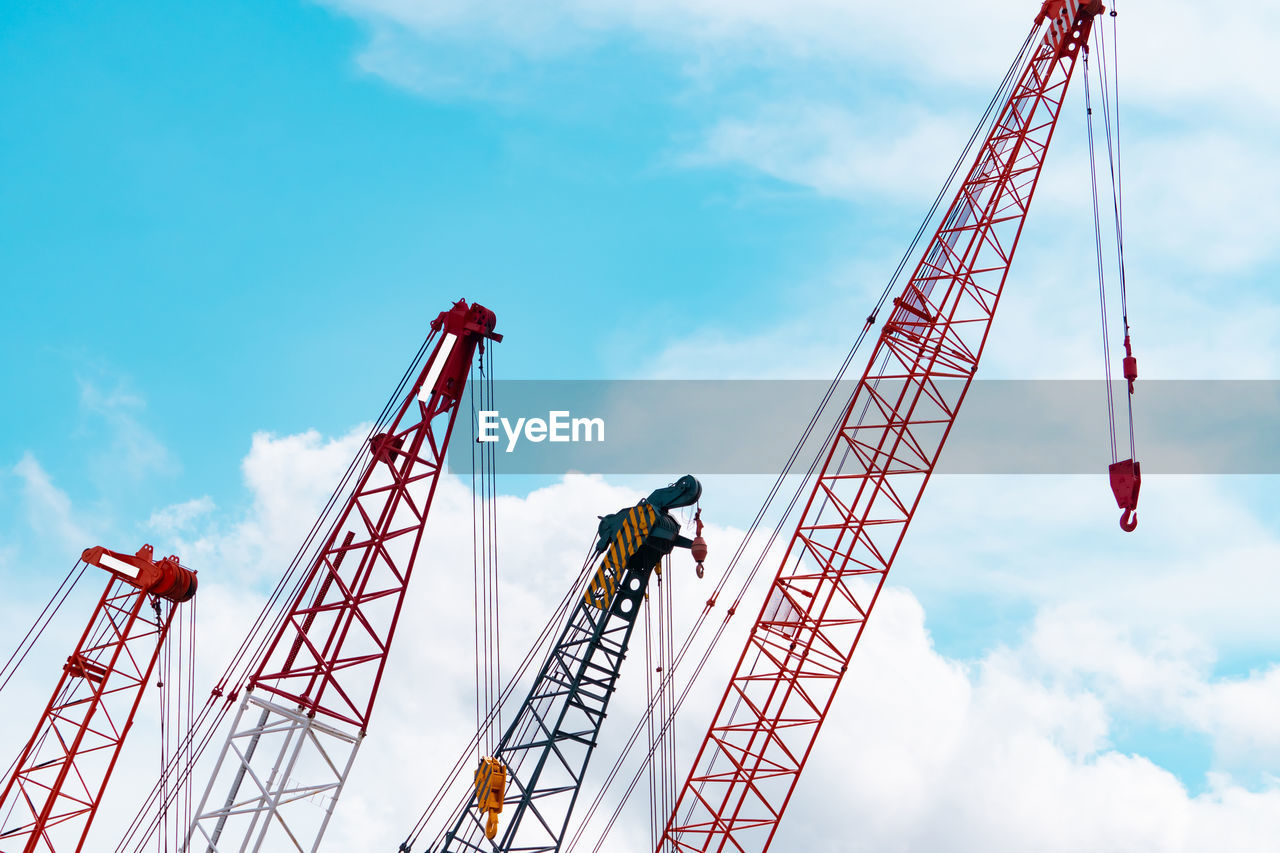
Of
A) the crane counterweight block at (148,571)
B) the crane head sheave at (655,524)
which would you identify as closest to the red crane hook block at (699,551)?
the crane head sheave at (655,524)

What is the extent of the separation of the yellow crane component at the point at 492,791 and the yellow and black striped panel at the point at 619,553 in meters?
6.47

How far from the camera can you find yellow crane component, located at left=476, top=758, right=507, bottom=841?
43.2 metres

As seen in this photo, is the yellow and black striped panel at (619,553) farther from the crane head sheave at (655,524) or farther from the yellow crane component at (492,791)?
the yellow crane component at (492,791)

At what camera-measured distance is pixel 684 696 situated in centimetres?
4475

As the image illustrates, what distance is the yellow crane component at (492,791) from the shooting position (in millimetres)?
43156

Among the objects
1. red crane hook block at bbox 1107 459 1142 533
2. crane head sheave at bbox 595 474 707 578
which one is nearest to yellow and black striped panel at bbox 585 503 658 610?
crane head sheave at bbox 595 474 707 578

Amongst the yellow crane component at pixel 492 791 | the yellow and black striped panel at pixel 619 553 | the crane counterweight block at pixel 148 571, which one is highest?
the yellow and black striped panel at pixel 619 553

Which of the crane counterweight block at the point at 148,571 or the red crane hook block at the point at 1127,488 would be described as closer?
the red crane hook block at the point at 1127,488

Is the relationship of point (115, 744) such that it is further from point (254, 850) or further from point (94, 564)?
point (254, 850)

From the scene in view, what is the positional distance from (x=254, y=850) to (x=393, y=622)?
7.19 metres

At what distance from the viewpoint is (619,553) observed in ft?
147

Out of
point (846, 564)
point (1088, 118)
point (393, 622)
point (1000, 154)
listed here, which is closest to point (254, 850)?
point (393, 622)

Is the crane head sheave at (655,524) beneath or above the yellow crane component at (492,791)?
above

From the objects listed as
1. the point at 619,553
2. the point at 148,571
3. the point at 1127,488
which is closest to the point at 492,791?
the point at 619,553
